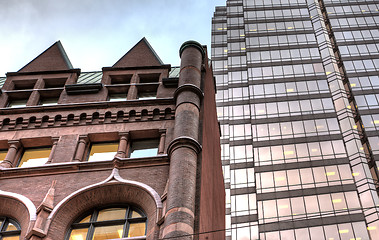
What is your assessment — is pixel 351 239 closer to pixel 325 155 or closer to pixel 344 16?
pixel 325 155

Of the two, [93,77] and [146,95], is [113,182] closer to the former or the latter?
[146,95]

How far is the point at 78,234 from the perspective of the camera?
54.1 ft

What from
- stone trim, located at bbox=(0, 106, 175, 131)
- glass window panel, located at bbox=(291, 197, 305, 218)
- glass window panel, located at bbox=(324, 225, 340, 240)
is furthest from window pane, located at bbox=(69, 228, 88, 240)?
glass window panel, located at bbox=(291, 197, 305, 218)

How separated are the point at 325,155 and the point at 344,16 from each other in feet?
125

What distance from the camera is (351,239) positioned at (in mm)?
56719

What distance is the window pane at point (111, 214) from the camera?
17.0m

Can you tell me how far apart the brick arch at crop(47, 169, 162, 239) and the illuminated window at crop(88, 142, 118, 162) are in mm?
2423

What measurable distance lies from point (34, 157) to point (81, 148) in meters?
2.52

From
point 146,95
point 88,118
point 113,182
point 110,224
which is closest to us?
point 110,224

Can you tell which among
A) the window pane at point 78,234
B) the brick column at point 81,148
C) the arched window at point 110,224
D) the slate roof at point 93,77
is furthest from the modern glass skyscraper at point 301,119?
the window pane at point 78,234

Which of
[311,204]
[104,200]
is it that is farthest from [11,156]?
[311,204]

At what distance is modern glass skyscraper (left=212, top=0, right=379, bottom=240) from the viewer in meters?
61.2

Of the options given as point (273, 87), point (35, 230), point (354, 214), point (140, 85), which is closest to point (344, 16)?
point (273, 87)

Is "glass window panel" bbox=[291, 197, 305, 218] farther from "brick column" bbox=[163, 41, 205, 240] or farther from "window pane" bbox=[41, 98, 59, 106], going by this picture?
"window pane" bbox=[41, 98, 59, 106]
